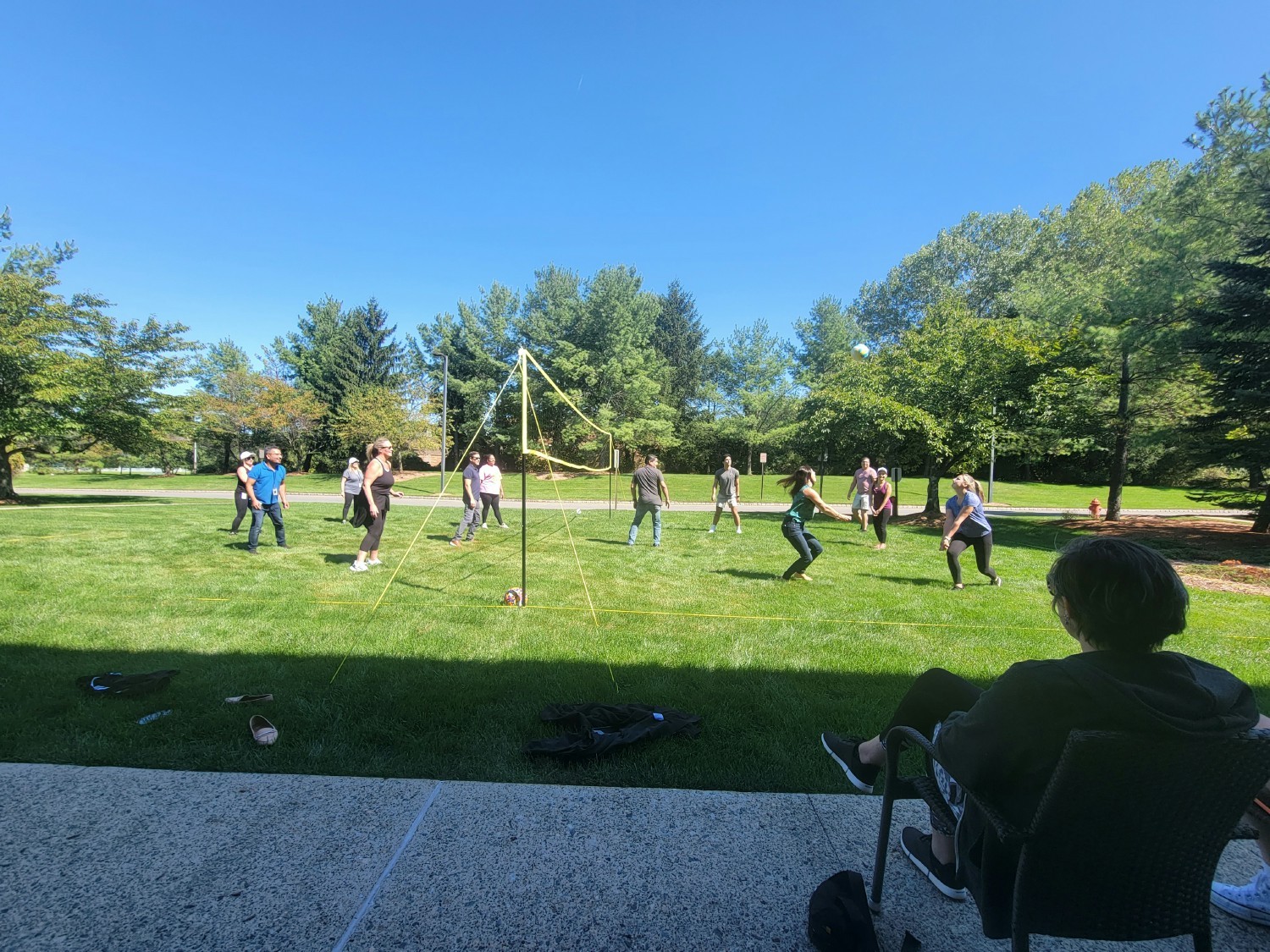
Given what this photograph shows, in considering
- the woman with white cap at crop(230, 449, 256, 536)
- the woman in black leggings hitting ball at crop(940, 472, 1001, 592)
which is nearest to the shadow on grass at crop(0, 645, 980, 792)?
the woman in black leggings hitting ball at crop(940, 472, 1001, 592)

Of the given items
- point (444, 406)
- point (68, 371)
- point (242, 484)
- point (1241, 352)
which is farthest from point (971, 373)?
point (68, 371)

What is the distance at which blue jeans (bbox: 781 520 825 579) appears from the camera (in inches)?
331

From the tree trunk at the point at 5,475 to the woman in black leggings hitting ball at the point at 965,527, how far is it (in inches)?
1063

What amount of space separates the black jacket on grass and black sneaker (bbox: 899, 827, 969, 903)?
1376mm

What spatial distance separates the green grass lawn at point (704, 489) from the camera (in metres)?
27.6

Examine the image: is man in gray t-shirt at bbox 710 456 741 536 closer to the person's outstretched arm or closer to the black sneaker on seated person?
the person's outstretched arm

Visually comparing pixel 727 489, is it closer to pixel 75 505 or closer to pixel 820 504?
pixel 820 504

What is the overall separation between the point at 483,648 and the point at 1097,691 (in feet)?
15.2

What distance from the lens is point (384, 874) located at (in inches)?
95.0

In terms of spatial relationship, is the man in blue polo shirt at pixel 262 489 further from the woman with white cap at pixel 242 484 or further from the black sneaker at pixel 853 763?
the black sneaker at pixel 853 763

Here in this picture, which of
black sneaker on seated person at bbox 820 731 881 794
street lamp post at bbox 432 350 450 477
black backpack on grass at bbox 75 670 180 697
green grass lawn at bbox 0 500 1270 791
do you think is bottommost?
green grass lawn at bbox 0 500 1270 791

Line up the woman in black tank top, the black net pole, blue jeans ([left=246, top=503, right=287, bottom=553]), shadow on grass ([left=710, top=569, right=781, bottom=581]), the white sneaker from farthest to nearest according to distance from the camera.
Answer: blue jeans ([left=246, top=503, right=287, bottom=553])
shadow on grass ([left=710, top=569, right=781, bottom=581])
the woman in black tank top
the black net pole
the white sneaker

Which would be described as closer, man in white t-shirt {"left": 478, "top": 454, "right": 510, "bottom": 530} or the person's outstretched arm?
the person's outstretched arm

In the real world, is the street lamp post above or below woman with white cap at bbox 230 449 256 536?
above
